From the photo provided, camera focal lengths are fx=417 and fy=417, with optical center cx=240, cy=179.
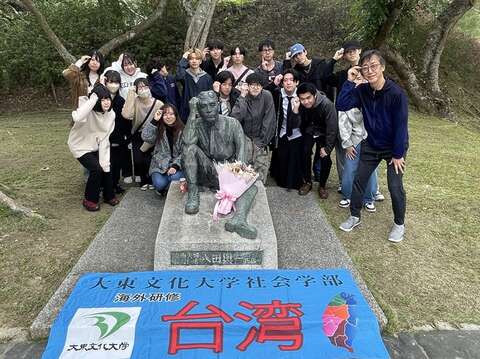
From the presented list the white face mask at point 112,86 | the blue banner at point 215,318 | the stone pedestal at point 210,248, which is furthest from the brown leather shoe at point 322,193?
the white face mask at point 112,86

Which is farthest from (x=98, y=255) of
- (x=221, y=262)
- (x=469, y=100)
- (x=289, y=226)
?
(x=469, y=100)

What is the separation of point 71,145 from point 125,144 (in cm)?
91

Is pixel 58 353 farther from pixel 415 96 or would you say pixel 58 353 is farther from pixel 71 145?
pixel 415 96

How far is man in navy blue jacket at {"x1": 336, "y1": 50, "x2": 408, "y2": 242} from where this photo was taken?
416 centimetres

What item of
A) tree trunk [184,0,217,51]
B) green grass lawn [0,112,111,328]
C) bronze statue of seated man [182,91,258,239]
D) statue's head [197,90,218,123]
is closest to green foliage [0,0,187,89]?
tree trunk [184,0,217,51]

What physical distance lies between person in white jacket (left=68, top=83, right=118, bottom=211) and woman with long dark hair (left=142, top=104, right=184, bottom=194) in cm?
53

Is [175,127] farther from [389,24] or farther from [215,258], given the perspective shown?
[389,24]

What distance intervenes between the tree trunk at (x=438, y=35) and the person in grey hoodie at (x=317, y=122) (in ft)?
29.7

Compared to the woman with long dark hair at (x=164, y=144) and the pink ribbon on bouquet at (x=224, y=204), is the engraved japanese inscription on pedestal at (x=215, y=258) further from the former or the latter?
the woman with long dark hair at (x=164, y=144)

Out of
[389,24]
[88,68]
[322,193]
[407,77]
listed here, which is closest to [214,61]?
[88,68]

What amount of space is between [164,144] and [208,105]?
1289 millimetres

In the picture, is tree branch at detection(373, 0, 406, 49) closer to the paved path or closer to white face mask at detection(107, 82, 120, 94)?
the paved path

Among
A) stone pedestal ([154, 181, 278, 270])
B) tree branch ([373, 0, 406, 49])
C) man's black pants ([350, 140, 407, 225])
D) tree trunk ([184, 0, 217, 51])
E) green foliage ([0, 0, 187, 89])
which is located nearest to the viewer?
stone pedestal ([154, 181, 278, 270])

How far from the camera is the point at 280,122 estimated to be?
5.67 m
